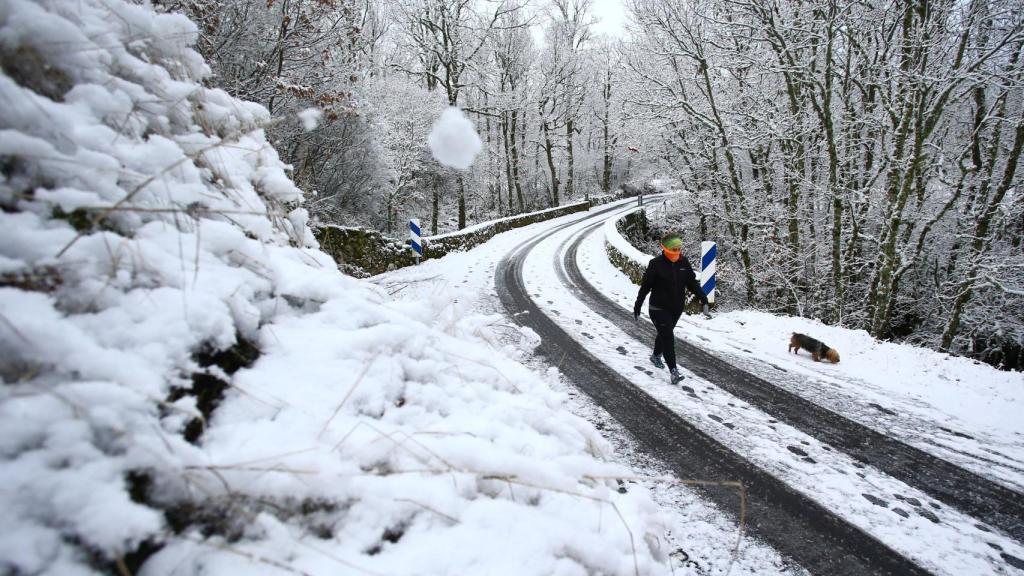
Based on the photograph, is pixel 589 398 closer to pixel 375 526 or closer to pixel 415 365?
pixel 415 365

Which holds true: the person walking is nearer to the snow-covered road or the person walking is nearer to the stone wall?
the snow-covered road

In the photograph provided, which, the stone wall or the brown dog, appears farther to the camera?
the stone wall

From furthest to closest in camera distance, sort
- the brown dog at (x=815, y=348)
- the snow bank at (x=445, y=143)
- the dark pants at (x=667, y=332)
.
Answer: the snow bank at (x=445, y=143), the brown dog at (x=815, y=348), the dark pants at (x=667, y=332)

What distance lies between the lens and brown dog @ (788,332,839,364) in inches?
223

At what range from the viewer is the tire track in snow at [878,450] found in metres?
2.96

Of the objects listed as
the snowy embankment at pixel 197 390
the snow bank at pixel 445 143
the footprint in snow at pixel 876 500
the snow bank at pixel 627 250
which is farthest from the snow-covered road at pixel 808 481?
the snow bank at pixel 445 143

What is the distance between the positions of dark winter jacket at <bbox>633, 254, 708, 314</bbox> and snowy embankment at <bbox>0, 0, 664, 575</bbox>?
10.6 feet

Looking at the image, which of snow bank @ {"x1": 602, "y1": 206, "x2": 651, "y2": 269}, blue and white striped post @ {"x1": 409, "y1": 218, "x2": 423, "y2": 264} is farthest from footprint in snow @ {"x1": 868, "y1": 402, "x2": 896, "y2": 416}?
blue and white striped post @ {"x1": 409, "y1": 218, "x2": 423, "y2": 264}

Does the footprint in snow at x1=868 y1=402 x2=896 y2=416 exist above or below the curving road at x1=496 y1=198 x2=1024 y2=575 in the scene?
below

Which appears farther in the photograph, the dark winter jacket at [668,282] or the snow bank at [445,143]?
the snow bank at [445,143]

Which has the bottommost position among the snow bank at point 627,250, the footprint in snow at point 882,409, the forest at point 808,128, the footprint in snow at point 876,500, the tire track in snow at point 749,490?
the footprint in snow at point 882,409

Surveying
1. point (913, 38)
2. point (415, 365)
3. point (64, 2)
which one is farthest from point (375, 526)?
point (913, 38)

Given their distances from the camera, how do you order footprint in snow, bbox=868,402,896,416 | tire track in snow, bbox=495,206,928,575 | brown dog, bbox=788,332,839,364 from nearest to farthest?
tire track in snow, bbox=495,206,928,575 → footprint in snow, bbox=868,402,896,416 → brown dog, bbox=788,332,839,364

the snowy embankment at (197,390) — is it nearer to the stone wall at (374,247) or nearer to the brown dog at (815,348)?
the brown dog at (815,348)
